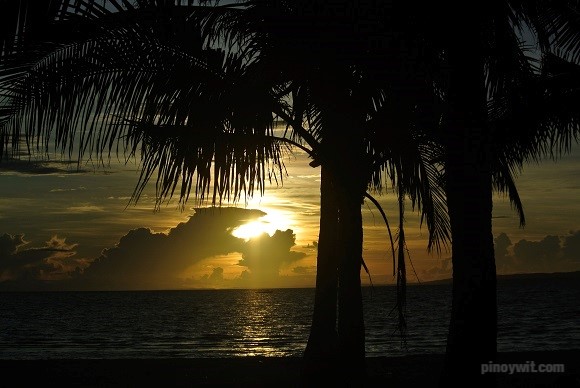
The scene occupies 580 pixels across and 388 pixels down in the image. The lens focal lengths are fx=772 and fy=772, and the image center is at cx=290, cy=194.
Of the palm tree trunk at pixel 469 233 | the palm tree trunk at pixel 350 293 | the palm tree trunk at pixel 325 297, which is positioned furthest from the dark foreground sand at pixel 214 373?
the palm tree trunk at pixel 469 233

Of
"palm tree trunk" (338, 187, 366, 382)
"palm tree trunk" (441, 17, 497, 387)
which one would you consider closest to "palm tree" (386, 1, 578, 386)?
"palm tree trunk" (441, 17, 497, 387)

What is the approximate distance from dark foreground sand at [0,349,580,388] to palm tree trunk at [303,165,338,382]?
817mm

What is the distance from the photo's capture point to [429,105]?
8.54 metres

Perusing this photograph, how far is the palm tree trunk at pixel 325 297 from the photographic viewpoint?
37.4 ft

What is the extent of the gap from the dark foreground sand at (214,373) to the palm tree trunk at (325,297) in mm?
817

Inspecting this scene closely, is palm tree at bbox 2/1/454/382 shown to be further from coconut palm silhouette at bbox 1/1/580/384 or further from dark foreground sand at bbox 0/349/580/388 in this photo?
dark foreground sand at bbox 0/349/580/388

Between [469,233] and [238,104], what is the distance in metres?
3.60

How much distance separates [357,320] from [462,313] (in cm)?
441

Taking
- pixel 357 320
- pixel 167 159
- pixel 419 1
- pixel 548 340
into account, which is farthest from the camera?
pixel 548 340

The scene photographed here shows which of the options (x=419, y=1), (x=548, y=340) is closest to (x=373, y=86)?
(x=419, y=1)

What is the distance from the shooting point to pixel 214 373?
15.3 metres

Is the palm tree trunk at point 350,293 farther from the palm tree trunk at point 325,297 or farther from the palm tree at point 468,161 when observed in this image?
the palm tree at point 468,161

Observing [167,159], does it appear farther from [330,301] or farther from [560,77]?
[560,77]

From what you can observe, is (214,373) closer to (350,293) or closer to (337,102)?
(350,293)
